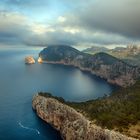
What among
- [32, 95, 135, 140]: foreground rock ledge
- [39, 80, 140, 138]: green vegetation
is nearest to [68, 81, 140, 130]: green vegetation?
[39, 80, 140, 138]: green vegetation

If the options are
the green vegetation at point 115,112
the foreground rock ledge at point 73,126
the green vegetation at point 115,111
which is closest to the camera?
the foreground rock ledge at point 73,126

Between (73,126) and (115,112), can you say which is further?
(115,112)

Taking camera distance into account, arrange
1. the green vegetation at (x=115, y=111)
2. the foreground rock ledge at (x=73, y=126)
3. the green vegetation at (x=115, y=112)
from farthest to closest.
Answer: the green vegetation at (x=115, y=111), the green vegetation at (x=115, y=112), the foreground rock ledge at (x=73, y=126)

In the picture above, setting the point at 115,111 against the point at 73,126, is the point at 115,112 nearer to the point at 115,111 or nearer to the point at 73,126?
the point at 115,111

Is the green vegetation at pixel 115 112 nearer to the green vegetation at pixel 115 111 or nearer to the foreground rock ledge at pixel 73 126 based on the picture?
the green vegetation at pixel 115 111

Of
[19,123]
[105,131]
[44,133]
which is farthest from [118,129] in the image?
[19,123]

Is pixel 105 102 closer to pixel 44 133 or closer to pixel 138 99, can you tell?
pixel 138 99

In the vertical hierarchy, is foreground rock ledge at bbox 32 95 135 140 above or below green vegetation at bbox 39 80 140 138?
below

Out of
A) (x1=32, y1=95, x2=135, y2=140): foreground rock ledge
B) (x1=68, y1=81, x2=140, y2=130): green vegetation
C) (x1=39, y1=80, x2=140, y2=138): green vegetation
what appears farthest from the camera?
(x1=68, y1=81, x2=140, y2=130): green vegetation

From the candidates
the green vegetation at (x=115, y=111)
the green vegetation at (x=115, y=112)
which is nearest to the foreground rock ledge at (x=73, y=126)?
the green vegetation at (x=115, y=112)

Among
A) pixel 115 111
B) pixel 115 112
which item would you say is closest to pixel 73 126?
pixel 115 112

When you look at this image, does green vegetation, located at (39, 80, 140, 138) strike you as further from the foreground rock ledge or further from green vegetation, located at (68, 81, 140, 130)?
the foreground rock ledge
